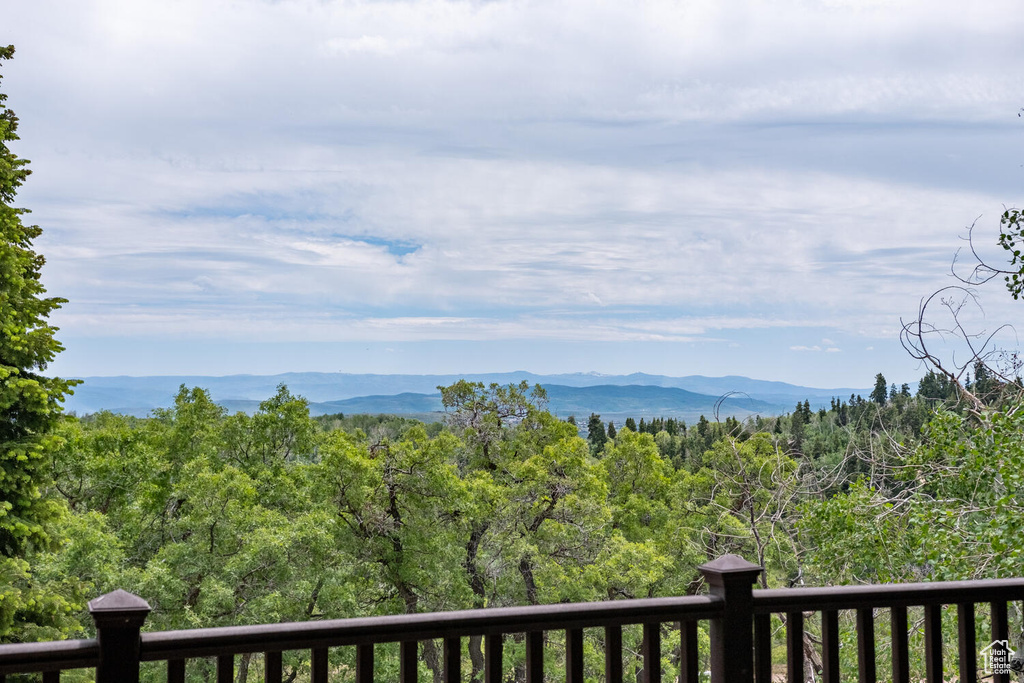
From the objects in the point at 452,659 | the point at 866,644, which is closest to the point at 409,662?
the point at 452,659

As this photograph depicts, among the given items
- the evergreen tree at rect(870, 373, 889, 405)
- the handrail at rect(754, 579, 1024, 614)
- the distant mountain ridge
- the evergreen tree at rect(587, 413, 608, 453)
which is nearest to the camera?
the handrail at rect(754, 579, 1024, 614)

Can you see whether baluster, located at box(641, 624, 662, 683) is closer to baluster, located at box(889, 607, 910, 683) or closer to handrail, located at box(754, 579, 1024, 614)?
handrail, located at box(754, 579, 1024, 614)

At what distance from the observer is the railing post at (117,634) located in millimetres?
1463

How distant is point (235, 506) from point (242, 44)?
783 cm

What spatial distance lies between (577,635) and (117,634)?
3.29 feet

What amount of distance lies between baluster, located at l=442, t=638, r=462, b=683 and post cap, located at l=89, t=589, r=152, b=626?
0.66 metres

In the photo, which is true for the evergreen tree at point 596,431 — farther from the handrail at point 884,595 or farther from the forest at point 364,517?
the handrail at point 884,595

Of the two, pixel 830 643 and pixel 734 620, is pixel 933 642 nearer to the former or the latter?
pixel 830 643

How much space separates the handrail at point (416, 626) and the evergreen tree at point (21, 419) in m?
7.02

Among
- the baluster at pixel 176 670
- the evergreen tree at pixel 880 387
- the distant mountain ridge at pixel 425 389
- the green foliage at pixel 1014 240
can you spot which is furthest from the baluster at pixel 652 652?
the distant mountain ridge at pixel 425 389

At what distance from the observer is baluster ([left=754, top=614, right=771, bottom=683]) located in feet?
6.12

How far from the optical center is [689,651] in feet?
6.18

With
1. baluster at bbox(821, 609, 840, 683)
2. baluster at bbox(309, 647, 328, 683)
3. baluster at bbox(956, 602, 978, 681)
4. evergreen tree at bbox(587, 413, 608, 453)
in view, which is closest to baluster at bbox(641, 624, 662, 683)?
baluster at bbox(821, 609, 840, 683)

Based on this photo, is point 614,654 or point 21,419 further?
point 21,419
